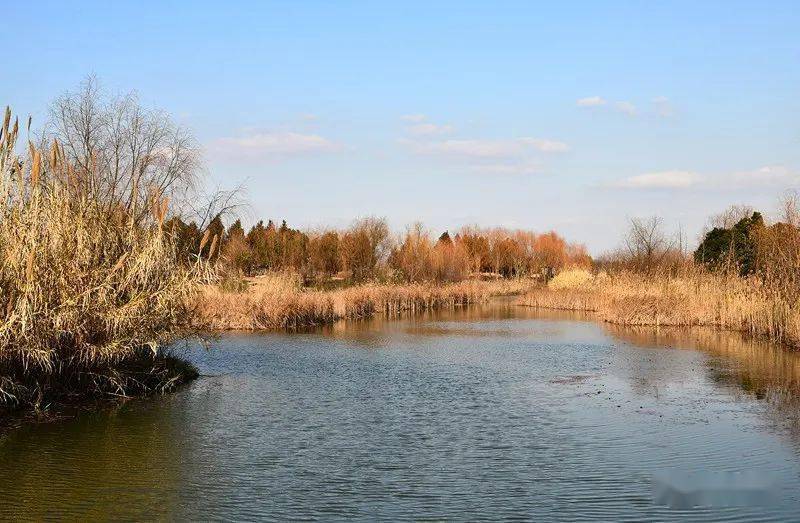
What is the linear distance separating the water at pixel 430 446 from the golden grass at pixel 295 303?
190 inches

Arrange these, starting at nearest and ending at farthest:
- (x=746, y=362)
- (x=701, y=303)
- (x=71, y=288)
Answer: (x=71, y=288)
(x=746, y=362)
(x=701, y=303)

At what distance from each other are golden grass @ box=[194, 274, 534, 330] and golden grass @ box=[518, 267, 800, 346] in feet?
29.2

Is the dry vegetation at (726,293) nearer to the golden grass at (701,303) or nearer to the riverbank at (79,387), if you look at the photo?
the golden grass at (701,303)

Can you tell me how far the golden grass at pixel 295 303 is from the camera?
23.4m

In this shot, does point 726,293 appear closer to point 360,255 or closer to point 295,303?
point 295,303

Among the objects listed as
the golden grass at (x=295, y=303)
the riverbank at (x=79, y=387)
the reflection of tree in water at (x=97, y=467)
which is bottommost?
the reflection of tree in water at (x=97, y=467)

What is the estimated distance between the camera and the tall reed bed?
9.41 m

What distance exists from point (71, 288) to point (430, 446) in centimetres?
523

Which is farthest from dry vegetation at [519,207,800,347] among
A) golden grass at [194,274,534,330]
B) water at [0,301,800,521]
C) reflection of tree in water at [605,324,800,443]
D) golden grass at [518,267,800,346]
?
golden grass at [194,274,534,330]

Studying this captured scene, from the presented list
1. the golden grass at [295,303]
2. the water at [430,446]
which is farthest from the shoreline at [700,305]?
the golden grass at [295,303]

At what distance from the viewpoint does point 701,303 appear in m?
24.0

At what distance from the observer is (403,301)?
113 ft

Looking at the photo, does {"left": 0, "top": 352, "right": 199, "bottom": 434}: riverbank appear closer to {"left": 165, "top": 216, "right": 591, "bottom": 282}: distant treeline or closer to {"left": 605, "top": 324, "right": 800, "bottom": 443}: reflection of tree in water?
{"left": 605, "top": 324, "right": 800, "bottom": 443}: reflection of tree in water

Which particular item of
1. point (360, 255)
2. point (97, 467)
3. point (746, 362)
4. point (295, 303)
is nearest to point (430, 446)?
point (97, 467)
